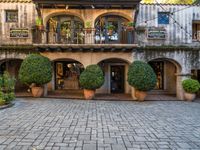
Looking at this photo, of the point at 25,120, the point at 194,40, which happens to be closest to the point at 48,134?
the point at 25,120

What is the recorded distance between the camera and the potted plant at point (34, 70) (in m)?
14.3

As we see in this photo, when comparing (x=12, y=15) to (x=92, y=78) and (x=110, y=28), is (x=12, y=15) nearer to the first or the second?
(x=110, y=28)

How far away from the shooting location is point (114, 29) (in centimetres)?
1703

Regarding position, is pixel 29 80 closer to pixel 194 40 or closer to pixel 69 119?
pixel 69 119

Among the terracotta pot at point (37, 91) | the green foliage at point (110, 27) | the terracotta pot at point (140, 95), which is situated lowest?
the terracotta pot at point (140, 95)

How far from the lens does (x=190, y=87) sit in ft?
50.8

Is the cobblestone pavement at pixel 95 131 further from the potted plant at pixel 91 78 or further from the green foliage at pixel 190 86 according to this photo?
the green foliage at pixel 190 86

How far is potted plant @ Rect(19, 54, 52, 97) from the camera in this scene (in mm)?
14336

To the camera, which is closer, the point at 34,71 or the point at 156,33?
the point at 34,71

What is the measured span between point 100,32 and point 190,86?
739 centimetres

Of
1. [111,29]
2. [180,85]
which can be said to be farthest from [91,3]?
[180,85]

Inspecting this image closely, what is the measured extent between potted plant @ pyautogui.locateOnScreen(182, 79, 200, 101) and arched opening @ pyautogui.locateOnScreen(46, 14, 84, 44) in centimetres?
788

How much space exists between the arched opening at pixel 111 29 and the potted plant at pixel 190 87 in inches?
200

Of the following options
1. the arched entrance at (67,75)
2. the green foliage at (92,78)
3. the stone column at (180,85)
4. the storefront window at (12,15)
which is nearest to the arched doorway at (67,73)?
the arched entrance at (67,75)
